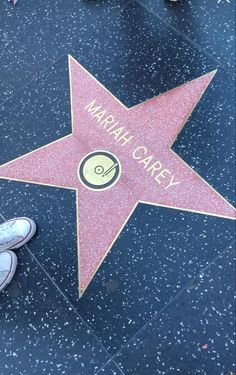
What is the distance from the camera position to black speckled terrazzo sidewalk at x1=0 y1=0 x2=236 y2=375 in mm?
1343

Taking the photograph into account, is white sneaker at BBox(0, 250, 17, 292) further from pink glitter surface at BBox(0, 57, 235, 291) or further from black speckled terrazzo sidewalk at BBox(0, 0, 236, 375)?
pink glitter surface at BBox(0, 57, 235, 291)

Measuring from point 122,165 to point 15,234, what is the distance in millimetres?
425

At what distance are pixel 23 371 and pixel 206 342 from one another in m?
0.55

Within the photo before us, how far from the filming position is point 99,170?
5.21ft

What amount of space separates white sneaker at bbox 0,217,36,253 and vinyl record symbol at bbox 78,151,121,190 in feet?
0.79

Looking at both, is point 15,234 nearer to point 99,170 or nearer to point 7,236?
point 7,236

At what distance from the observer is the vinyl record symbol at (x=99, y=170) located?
1.56 meters

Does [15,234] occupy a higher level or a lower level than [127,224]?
higher

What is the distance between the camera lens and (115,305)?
4.57ft

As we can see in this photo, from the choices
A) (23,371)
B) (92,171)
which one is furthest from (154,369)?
(92,171)

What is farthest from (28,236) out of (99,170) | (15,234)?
(99,170)

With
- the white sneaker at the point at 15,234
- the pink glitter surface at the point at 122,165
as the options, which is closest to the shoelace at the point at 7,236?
the white sneaker at the point at 15,234

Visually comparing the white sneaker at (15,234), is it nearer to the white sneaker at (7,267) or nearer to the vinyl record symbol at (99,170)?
the white sneaker at (7,267)

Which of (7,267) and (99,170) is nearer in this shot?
(7,267)
